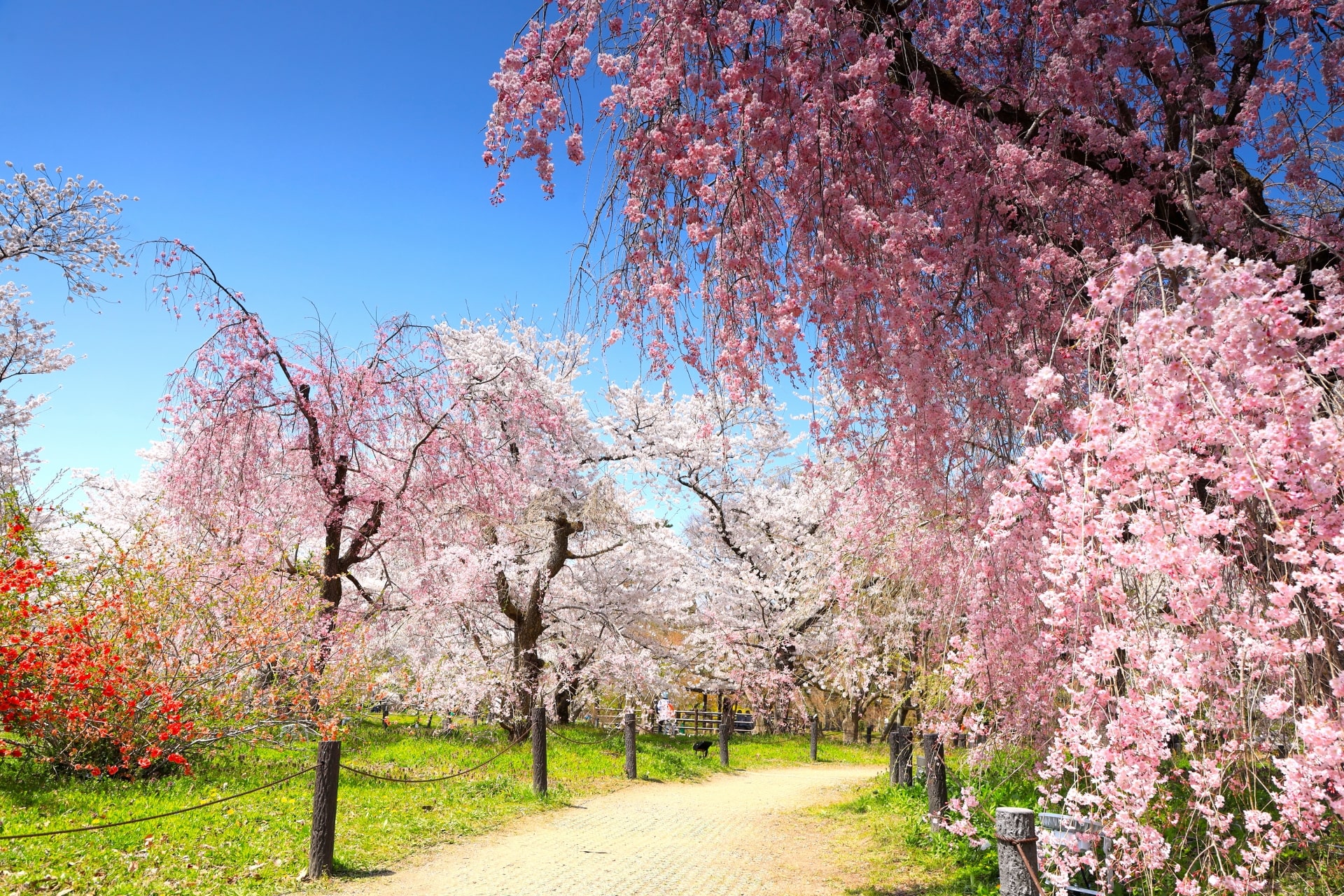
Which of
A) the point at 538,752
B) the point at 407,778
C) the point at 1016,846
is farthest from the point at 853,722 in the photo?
the point at 1016,846

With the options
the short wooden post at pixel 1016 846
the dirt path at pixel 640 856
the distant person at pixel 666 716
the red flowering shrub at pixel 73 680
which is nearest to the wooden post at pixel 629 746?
the dirt path at pixel 640 856

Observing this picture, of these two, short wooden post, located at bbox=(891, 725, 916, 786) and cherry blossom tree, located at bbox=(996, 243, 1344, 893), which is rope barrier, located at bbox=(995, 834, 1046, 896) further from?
short wooden post, located at bbox=(891, 725, 916, 786)

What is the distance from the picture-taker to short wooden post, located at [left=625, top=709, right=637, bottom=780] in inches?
457

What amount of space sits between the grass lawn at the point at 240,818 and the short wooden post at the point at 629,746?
85 cm

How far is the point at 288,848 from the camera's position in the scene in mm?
5789

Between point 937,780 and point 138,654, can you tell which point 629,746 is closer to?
point 937,780

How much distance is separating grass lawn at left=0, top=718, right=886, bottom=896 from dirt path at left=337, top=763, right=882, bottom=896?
41cm

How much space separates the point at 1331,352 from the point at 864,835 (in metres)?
7.18

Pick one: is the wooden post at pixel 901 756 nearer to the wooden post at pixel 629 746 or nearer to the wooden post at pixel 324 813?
the wooden post at pixel 629 746

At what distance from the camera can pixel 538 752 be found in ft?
29.8

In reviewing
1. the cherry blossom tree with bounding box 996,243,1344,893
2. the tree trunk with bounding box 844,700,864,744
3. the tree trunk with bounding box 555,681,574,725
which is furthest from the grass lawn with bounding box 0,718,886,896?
the tree trunk with bounding box 844,700,864,744

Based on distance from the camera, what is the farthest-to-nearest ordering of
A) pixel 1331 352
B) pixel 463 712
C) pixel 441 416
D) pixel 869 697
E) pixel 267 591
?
1. pixel 869 697
2. pixel 463 712
3. pixel 441 416
4. pixel 267 591
5. pixel 1331 352

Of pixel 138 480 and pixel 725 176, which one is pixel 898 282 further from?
pixel 138 480

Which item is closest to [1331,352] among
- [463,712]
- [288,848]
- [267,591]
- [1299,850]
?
[1299,850]
